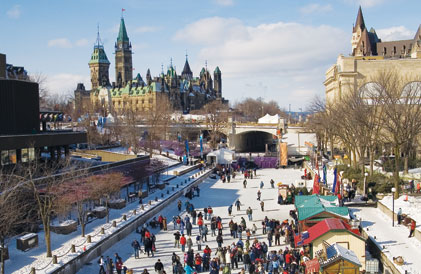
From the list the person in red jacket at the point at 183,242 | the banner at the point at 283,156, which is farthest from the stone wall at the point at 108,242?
the banner at the point at 283,156

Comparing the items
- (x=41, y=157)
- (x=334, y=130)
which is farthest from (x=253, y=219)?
(x=334, y=130)

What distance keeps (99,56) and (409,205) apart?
143 meters

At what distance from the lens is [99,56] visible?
15325 cm

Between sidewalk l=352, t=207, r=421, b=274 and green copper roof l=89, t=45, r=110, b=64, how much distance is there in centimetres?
14066

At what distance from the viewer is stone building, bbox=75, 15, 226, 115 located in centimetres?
13012

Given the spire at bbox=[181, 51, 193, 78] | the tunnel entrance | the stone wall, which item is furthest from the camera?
the spire at bbox=[181, 51, 193, 78]

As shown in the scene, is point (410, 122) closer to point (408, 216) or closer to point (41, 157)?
point (408, 216)

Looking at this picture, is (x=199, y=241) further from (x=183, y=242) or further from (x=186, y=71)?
(x=186, y=71)

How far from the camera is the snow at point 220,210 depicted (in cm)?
1959

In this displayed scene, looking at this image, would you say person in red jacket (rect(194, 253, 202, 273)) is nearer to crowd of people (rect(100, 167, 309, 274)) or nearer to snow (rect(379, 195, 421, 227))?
crowd of people (rect(100, 167, 309, 274))

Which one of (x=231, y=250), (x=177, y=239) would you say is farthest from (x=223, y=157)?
(x=231, y=250)

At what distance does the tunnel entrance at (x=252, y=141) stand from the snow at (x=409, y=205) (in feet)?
173

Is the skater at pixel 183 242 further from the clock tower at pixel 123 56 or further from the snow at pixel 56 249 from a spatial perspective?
the clock tower at pixel 123 56

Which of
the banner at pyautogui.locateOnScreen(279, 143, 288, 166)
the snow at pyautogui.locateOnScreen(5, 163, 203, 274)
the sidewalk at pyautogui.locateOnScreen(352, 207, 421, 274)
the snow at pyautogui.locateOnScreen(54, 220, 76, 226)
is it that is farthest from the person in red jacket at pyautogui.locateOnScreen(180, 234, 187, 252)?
the banner at pyautogui.locateOnScreen(279, 143, 288, 166)
